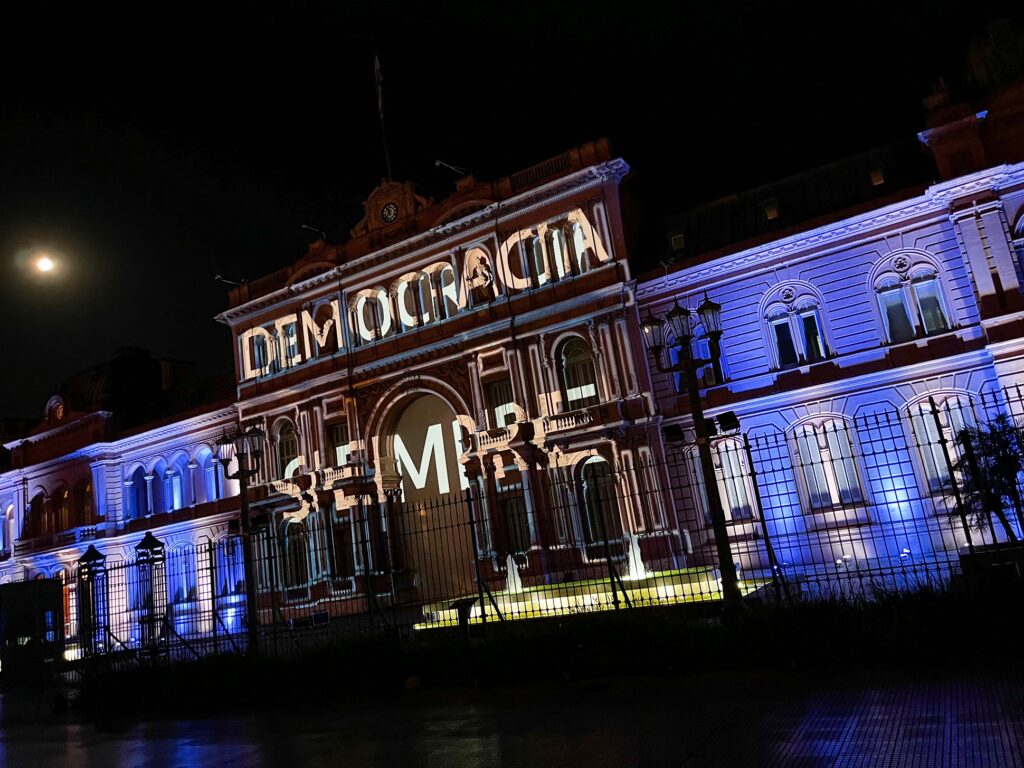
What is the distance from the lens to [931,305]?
918 inches

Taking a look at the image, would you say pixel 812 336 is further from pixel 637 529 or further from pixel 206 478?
pixel 206 478

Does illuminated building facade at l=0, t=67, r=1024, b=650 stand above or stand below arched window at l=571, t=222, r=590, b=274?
below

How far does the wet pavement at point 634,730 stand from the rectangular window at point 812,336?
55.5 ft

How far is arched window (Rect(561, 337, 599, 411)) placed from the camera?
27.3 m

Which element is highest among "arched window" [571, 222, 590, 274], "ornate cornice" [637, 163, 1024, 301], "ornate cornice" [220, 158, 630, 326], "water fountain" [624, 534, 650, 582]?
"ornate cornice" [220, 158, 630, 326]

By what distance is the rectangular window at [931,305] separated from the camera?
75.6 feet

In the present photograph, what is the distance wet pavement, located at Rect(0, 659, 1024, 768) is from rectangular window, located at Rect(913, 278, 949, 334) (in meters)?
17.0

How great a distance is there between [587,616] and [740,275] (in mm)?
16013

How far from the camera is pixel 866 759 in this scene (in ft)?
20.3

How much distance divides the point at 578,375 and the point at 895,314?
33.8 ft

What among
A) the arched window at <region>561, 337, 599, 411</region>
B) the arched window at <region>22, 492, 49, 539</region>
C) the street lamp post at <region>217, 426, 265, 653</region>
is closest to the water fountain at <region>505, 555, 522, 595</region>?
the arched window at <region>561, 337, 599, 411</region>

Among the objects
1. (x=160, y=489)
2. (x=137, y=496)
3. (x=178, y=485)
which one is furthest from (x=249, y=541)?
(x=137, y=496)

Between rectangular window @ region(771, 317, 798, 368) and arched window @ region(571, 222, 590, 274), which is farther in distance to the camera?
arched window @ region(571, 222, 590, 274)

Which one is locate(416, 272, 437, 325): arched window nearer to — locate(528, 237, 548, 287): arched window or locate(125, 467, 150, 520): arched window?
locate(528, 237, 548, 287): arched window
